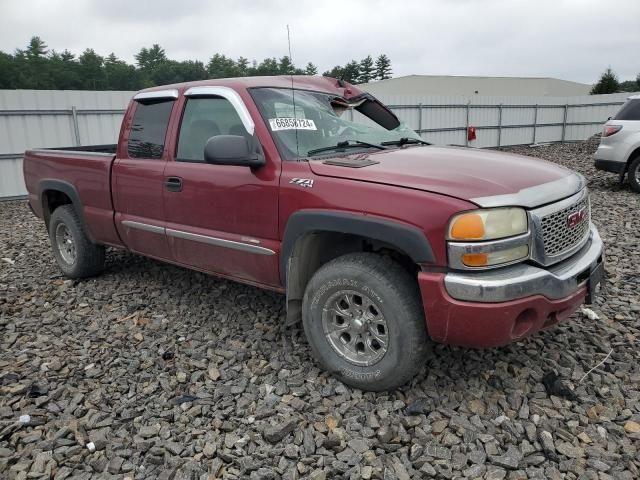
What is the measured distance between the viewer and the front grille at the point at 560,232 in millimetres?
2635

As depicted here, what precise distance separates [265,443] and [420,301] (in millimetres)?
1105

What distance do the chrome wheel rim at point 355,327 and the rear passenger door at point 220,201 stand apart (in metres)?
0.51

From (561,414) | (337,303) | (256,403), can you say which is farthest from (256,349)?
(561,414)

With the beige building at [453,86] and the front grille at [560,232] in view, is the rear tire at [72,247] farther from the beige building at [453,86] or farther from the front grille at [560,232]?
the beige building at [453,86]

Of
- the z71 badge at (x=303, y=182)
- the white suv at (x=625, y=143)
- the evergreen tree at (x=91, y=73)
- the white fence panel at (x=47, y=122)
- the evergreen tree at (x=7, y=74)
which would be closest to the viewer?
the z71 badge at (x=303, y=182)

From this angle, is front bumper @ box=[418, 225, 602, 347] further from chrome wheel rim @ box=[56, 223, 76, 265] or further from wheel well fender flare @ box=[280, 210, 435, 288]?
chrome wheel rim @ box=[56, 223, 76, 265]

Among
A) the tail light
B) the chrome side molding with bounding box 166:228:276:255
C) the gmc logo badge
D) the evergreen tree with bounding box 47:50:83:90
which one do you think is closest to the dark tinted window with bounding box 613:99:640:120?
the tail light

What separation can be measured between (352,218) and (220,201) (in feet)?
3.67

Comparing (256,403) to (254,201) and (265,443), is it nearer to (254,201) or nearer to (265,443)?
(265,443)

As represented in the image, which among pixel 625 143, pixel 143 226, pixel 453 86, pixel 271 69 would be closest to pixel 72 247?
pixel 143 226

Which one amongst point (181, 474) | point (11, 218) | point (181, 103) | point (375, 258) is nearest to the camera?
point (181, 474)

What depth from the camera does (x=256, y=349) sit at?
3537mm

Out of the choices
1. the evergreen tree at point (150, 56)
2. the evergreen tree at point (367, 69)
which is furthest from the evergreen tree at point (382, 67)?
the evergreen tree at point (150, 56)

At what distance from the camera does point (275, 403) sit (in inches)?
114
